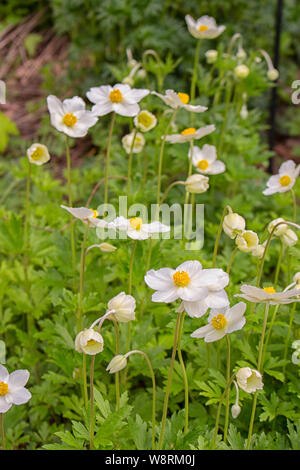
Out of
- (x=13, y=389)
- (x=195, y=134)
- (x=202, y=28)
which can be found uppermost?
(x=202, y=28)

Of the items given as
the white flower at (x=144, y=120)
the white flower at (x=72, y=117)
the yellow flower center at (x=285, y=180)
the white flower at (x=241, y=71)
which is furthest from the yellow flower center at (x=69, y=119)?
the white flower at (x=241, y=71)

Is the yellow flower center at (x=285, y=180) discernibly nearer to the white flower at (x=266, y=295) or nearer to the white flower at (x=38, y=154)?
the white flower at (x=266, y=295)

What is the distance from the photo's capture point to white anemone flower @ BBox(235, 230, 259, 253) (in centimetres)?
107

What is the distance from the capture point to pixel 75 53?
2936 millimetres

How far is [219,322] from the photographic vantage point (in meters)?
0.97

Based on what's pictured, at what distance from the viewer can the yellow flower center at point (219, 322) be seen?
97 cm

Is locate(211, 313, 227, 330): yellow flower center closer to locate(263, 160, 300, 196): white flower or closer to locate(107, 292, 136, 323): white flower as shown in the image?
locate(107, 292, 136, 323): white flower

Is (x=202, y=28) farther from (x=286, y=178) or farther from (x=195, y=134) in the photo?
(x=286, y=178)

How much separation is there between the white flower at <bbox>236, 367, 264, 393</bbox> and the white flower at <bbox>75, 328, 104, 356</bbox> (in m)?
0.24

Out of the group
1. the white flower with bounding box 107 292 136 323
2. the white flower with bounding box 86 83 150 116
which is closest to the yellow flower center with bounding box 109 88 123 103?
the white flower with bounding box 86 83 150 116

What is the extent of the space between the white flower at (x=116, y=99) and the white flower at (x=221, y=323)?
1.84ft

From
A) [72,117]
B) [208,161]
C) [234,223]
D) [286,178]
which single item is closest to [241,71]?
[208,161]

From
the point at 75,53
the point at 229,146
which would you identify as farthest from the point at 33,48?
the point at 229,146

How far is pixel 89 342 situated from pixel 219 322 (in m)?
0.22
